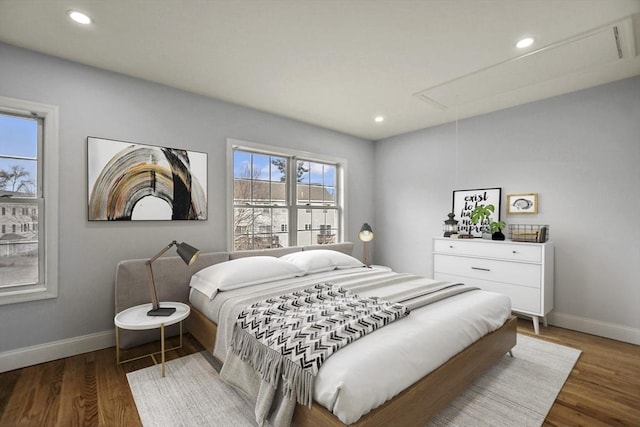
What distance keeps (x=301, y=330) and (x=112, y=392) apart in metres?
1.50

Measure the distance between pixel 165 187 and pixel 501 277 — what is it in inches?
147

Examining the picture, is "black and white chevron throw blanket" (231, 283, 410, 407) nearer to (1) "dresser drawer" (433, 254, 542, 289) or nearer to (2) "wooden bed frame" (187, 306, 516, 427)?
(2) "wooden bed frame" (187, 306, 516, 427)

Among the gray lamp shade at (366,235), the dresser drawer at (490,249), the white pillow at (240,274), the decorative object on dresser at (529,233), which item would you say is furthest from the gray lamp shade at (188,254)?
the decorative object on dresser at (529,233)

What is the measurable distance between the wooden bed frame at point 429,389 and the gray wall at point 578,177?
1382mm

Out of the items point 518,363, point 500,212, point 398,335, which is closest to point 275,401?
→ point 398,335

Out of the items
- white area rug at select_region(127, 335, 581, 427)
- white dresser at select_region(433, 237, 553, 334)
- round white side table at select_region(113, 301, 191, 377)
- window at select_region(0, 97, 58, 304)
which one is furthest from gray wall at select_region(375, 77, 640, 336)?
window at select_region(0, 97, 58, 304)

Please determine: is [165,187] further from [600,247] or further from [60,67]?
[600,247]

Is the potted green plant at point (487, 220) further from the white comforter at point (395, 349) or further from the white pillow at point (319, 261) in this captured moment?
the white pillow at point (319, 261)

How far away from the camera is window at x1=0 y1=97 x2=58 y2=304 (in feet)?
7.53

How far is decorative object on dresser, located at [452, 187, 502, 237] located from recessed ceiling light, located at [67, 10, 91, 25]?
422 centimetres

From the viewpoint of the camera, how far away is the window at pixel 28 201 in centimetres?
229

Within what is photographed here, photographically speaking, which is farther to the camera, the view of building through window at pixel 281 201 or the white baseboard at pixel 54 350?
the view of building through window at pixel 281 201

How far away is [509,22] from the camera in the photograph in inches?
78.3

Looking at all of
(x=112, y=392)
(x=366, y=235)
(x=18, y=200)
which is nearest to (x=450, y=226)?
(x=366, y=235)
